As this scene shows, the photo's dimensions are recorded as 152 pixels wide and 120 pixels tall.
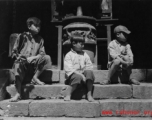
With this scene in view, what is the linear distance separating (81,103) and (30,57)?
5.27 feet

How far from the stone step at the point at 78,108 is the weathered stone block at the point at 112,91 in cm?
30

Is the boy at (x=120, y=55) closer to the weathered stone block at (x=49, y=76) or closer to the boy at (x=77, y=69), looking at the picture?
the boy at (x=77, y=69)

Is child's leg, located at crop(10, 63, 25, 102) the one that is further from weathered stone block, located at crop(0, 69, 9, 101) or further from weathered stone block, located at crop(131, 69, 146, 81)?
weathered stone block, located at crop(131, 69, 146, 81)

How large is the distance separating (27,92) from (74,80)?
117cm

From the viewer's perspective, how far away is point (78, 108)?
3.07 meters

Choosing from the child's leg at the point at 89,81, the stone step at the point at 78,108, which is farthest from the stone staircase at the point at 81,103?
the child's leg at the point at 89,81

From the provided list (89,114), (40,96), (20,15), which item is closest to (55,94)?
(40,96)

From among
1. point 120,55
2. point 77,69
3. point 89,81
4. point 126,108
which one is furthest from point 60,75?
point 126,108

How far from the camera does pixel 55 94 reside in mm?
3545

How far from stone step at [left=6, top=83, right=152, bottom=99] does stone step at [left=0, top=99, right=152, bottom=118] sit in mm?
300

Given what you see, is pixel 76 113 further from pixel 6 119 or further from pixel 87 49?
pixel 87 49

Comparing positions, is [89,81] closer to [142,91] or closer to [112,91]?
[112,91]

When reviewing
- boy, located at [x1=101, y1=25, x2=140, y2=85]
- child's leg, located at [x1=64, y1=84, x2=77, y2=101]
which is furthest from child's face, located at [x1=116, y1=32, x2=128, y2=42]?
child's leg, located at [x1=64, y1=84, x2=77, y2=101]

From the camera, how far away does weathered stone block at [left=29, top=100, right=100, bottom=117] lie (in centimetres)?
306
